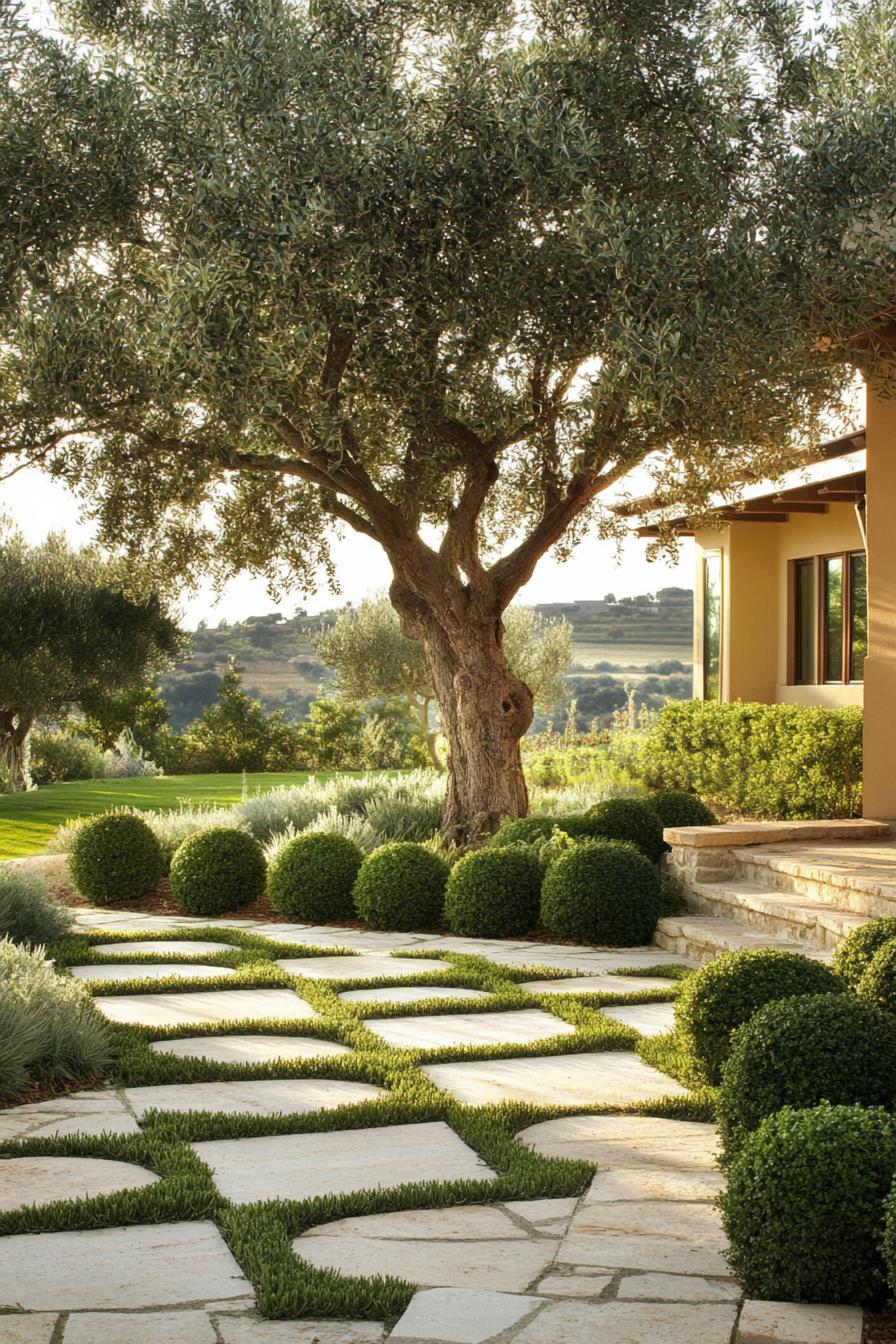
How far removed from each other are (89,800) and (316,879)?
8373 mm

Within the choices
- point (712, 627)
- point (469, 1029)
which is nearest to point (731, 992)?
point (469, 1029)

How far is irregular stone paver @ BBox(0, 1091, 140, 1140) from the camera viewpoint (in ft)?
13.6

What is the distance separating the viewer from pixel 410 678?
2752 cm

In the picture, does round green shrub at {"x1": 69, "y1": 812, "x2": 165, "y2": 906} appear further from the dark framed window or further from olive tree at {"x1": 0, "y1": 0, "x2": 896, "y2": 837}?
the dark framed window

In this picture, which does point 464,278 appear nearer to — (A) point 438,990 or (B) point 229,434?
(B) point 229,434

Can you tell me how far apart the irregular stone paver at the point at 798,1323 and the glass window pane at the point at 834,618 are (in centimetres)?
1268

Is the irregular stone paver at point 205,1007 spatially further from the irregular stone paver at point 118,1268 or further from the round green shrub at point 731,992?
the irregular stone paver at point 118,1268

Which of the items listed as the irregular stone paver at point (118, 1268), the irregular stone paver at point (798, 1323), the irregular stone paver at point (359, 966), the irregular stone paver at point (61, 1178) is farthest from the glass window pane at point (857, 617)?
the irregular stone paver at point (118, 1268)

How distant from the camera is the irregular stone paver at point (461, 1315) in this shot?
8.66 feet

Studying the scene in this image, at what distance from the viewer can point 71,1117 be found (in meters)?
4.33

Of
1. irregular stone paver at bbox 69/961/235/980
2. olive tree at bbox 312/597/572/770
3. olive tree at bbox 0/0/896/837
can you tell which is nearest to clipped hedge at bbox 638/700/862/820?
olive tree at bbox 0/0/896/837

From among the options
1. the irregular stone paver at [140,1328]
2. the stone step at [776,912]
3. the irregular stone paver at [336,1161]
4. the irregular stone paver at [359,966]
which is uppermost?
the stone step at [776,912]

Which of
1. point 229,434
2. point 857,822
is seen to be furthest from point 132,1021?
point 857,822

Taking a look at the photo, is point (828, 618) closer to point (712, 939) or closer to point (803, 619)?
point (803, 619)
